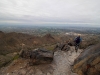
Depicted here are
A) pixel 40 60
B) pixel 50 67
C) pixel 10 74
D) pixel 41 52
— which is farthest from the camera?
pixel 41 52

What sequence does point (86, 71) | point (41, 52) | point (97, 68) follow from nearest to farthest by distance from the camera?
point (97, 68) < point (86, 71) < point (41, 52)

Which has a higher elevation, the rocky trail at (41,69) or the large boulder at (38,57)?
the large boulder at (38,57)

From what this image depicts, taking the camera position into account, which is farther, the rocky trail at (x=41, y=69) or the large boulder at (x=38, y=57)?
the large boulder at (x=38, y=57)

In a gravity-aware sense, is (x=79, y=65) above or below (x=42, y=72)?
above

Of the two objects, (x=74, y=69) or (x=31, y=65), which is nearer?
(x=74, y=69)

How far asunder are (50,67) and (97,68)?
4.17 meters

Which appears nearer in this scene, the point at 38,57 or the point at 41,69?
the point at 41,69

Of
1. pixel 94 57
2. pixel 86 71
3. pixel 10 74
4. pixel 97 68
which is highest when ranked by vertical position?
pixel 94 57

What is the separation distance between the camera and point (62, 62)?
10797mm

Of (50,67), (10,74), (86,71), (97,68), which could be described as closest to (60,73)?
(50,67)

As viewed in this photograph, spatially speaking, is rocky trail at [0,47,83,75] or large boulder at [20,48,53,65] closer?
rocky trail at [0,47,83,75]

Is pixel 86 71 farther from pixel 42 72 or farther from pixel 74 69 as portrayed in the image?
pixel 42 72

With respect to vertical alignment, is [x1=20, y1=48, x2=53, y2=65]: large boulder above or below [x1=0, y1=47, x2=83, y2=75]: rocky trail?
above

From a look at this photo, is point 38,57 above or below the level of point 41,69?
above
